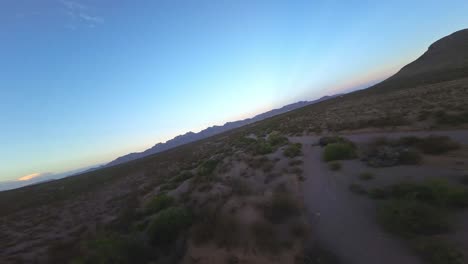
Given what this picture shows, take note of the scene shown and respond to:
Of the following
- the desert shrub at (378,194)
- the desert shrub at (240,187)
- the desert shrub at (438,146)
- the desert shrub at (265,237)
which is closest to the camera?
the desert shrub at (265,237)

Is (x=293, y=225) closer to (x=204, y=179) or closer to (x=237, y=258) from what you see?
(x=237, y=258)

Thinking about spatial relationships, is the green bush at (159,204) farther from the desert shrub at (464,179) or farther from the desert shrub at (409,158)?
the desert shrub at (464,179)

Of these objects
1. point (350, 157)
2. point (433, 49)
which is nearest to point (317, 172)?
point (350, 157)

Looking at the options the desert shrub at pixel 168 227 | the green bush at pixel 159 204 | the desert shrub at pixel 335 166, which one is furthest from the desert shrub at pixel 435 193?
the green bush at pixel 159 204

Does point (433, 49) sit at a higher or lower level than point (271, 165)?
higher

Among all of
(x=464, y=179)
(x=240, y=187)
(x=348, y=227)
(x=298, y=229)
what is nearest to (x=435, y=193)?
(x=464, y=179)

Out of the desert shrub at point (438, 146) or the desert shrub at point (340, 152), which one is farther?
the desert shrub at point (340, 152)

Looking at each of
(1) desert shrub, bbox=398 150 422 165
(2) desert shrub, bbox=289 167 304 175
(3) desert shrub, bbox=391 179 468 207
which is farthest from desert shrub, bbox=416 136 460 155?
(2) desert shrub, bbox=289 167 304 175

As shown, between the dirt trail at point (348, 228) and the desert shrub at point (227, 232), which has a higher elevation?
the desert shrub at point (227, 232)
